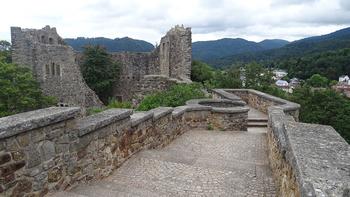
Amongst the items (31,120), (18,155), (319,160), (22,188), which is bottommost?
(22,188)

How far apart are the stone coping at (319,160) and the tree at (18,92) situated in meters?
19.7

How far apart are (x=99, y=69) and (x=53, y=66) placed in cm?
494

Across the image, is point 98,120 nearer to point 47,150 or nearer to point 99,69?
point 47,150

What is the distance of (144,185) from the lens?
4695 mm

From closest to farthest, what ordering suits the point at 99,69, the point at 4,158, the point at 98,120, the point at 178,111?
the point at 4,158
the point at 98,120
the point at 178,111
the point at 99,69

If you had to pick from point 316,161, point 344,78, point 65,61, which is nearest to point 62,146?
point 316,161

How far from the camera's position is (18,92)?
20578 millimetres

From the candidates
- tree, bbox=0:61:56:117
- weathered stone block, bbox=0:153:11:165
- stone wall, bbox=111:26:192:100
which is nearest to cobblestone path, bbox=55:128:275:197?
weathered stone block, bbox=0:153:11:165

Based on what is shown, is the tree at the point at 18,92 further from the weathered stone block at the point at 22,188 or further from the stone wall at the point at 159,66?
the weathered stone block at the point at 22,188

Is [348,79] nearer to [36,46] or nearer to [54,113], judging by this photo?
[36,46]

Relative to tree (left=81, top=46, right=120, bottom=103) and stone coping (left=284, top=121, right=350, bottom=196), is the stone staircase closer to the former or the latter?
stone coping (left=284, top=121, right=350, bottom=196)

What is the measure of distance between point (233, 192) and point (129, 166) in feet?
6.13

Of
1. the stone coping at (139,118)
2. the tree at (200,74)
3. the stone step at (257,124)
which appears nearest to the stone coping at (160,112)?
the stone coping at (139,118)

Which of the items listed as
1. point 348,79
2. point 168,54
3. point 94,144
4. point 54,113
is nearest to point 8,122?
point 54,113
